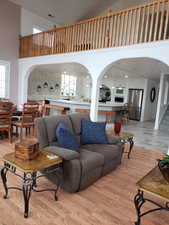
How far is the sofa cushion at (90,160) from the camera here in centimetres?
233

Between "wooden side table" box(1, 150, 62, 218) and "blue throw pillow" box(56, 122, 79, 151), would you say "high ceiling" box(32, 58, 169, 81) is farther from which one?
"wooden side table" box(1, 150, 62, 218)

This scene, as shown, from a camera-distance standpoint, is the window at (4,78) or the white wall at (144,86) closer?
the window at (4,78)

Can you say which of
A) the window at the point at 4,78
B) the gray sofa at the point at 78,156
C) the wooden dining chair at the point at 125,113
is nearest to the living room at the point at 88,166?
the gray sofa at the point at 78,156

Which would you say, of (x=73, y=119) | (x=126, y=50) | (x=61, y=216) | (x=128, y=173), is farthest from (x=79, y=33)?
(x=61, y=216)

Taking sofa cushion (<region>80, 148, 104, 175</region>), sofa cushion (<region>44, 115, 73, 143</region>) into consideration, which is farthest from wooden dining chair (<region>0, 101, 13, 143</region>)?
sofa cushion (<region>80, 148, 104, 175</region>)

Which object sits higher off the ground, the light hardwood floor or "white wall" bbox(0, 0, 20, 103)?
"white wall" bbox(0, 0, 20, 103)

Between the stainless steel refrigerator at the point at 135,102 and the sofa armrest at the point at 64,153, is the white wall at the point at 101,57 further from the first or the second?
the stainless steel refrigerator at the point at 135,102

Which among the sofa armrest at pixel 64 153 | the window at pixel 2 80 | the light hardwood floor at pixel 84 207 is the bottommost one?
the light hardwood floor at pixel 84 207

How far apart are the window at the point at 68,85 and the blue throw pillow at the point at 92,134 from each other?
8.43 meters

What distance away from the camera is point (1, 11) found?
22.2ft

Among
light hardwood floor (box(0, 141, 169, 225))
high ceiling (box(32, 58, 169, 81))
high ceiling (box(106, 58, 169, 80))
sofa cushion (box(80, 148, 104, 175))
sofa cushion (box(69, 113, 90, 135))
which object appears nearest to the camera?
light hardwood floor (box(0, 141, 169, 225))

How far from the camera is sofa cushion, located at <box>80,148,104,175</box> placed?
91.6 inches

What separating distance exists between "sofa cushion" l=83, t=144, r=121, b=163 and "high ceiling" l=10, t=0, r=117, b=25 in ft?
24.1

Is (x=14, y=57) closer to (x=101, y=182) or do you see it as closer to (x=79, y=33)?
(x=79, y=33)
